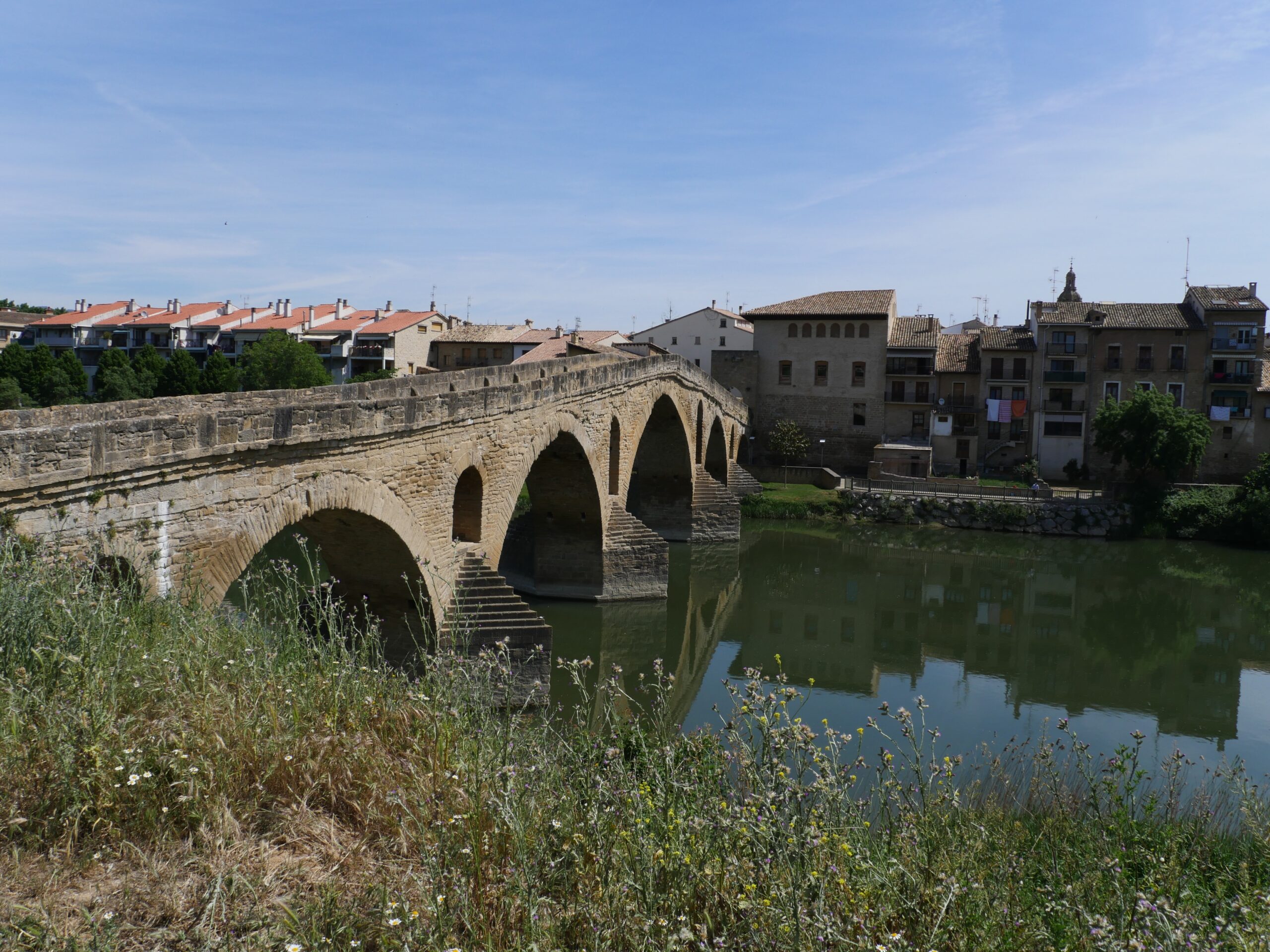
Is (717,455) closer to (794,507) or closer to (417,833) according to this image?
(794,507)

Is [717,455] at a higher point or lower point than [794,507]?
higher

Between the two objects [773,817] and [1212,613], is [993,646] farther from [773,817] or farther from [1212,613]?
[773,817]

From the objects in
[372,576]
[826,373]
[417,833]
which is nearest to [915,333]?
[826,373]

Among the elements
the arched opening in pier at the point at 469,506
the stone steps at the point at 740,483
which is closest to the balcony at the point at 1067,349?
the stone steps at the point at 740,483

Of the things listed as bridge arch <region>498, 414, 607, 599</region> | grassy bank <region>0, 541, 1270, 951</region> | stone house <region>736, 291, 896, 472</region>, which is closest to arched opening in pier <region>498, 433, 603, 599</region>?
bridge arch <region>498, 414, 607, 599</region>

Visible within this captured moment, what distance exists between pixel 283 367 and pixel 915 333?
31366mm

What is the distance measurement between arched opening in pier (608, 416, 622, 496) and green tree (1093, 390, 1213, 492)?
2205cm

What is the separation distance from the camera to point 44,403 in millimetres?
48469

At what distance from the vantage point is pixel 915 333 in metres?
44.6

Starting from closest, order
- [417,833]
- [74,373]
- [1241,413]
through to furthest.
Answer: [417,833], [1241,413], [74,373]

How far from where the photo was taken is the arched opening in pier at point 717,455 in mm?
35906

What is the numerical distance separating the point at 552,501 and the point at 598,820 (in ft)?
54.6

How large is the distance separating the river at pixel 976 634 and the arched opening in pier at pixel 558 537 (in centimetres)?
50

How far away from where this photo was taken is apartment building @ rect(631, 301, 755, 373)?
166 ft
